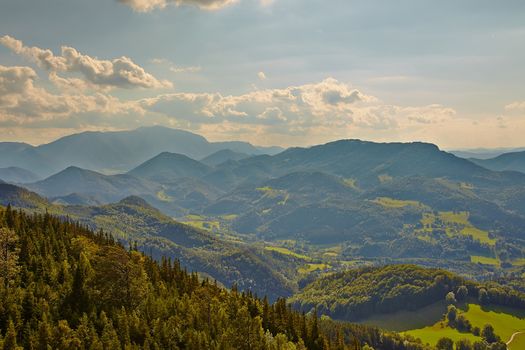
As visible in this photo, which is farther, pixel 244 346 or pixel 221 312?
pixel 221 312

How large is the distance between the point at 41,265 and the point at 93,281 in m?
18.6

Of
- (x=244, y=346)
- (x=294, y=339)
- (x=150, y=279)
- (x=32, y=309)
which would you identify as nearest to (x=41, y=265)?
(x=32, y=309)

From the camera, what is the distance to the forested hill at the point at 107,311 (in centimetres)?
9831

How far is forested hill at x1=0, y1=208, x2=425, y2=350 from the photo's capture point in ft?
323

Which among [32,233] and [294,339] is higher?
[32,233]

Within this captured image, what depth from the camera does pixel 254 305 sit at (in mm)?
155750

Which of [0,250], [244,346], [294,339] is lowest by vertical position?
[294,339]

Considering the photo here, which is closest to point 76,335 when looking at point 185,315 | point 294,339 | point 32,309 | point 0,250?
point 32,309

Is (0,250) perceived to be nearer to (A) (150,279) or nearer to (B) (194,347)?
(A) (150,279)

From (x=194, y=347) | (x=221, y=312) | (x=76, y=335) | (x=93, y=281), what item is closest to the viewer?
(x=76, y=335)

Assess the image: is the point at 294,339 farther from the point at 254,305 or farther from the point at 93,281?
the point at 93,281

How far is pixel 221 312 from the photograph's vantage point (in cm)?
13400

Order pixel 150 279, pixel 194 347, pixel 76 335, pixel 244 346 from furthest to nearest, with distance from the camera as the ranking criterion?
pixel 150 279 → pixel 244 346 → pixel 194 347 → pixel 76 335

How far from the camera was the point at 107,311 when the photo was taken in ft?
379
